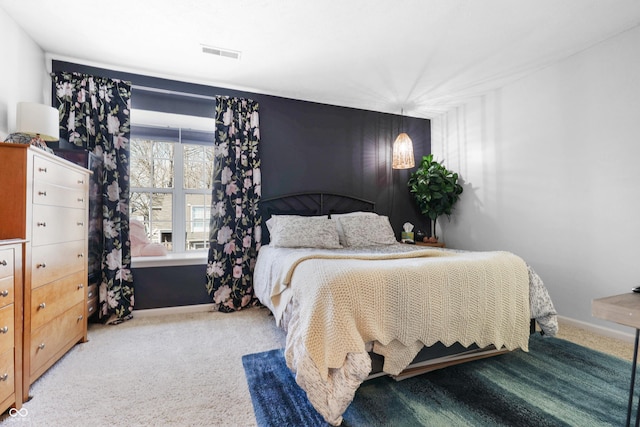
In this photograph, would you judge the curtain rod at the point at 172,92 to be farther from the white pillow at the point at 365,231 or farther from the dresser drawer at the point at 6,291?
the dresser drawer at the point at 6,291

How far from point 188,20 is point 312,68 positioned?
118 cm

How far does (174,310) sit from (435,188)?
3.34 meters

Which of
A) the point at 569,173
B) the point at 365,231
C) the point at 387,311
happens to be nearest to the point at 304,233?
the point at 365,231

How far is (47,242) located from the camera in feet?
5.84

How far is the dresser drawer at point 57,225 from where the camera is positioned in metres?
1.67

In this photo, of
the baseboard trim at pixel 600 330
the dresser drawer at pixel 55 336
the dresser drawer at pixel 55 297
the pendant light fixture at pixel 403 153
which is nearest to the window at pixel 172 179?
the dresser drawer at pixel 55 297

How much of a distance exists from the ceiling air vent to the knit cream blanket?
203cm

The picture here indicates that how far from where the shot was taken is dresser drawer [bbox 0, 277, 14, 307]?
54.3 inches

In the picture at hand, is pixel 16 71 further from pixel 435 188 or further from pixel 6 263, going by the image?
pixel 435 188

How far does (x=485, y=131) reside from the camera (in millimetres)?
3535

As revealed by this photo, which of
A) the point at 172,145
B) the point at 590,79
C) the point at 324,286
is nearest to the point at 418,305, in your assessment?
the point at 324,286

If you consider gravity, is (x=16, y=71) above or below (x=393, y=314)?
above

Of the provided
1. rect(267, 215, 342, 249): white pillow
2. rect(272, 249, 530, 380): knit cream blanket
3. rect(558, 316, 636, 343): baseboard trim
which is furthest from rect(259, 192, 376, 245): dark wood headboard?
rect(558, 316, 636, 343): baseboard trim

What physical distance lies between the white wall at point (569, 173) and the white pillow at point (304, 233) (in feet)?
6.44
